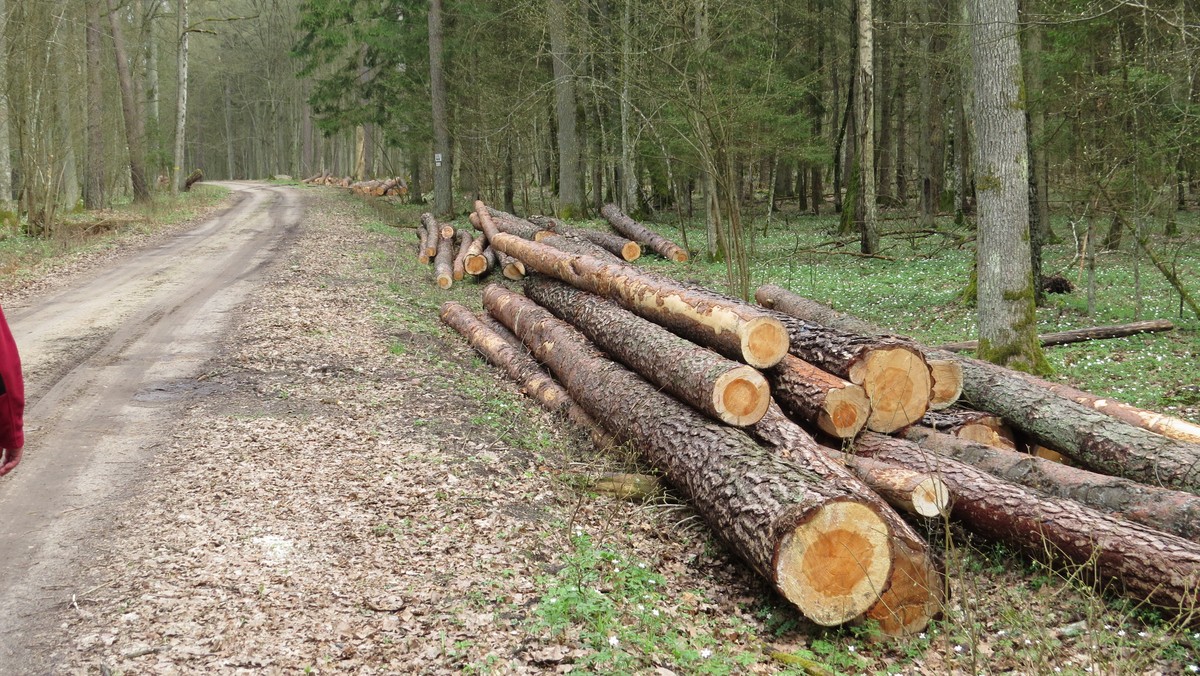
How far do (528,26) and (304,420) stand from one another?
A: 1892 centimetres

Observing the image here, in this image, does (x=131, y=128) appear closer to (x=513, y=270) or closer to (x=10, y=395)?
(x=513, y=270)

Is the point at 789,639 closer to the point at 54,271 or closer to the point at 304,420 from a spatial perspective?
the point at 304,420

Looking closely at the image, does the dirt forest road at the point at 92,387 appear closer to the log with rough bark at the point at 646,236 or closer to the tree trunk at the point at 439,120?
the log with rough bark at the point at 646,236

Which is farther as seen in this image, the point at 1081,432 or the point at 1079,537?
the point at 1081,432

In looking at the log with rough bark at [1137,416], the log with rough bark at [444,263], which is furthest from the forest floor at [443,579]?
the log with rough bark at [444,263]

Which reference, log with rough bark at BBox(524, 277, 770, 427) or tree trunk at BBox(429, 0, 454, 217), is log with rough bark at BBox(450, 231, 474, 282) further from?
tree trunk at BBox(429, 0, 454, 217)

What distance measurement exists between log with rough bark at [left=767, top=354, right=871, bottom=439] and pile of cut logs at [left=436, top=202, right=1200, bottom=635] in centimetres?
1

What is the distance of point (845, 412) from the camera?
260 inches

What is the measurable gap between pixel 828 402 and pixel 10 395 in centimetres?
540

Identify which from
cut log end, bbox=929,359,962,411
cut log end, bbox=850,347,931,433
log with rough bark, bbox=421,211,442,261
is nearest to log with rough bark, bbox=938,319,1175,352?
cut log end, bbox=929,359,962,411

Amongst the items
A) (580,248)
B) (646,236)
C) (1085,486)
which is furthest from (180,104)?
(1085,486)

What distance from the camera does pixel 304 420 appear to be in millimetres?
7641

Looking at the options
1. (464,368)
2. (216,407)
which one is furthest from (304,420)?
(464,368)

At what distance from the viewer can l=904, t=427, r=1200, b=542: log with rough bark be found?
5.21 metres
